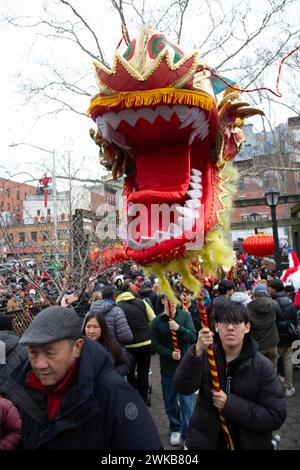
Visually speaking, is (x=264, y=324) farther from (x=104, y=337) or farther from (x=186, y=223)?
(x=186, y=223)

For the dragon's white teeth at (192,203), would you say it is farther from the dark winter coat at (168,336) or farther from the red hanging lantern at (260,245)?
the red hanging lantern at (260,245)

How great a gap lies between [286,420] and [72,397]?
11.3 ft

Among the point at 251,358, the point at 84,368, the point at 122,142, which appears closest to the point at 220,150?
the point at 122,142

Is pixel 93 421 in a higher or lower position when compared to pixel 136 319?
higher

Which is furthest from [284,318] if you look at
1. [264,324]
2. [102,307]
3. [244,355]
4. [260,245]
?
[260,245]

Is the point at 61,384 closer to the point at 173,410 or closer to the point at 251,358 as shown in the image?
the point at 251,358

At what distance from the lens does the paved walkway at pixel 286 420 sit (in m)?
3.58

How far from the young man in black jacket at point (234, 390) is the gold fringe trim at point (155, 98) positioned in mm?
1223

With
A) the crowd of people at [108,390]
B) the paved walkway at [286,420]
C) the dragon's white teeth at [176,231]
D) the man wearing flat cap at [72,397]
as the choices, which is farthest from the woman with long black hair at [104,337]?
the dragon's white teeth at [176,231]

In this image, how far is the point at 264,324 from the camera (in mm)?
4301

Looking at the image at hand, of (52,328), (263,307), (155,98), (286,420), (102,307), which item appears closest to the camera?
(52,328)

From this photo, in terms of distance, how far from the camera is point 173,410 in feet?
12.2

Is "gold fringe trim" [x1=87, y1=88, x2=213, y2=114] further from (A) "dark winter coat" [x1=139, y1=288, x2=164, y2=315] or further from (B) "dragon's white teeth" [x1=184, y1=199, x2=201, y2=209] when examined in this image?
(A) "dark winter coat" [x1=139, y1=288, x2=164, y2=315]

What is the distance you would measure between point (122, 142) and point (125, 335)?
92.5 inches
